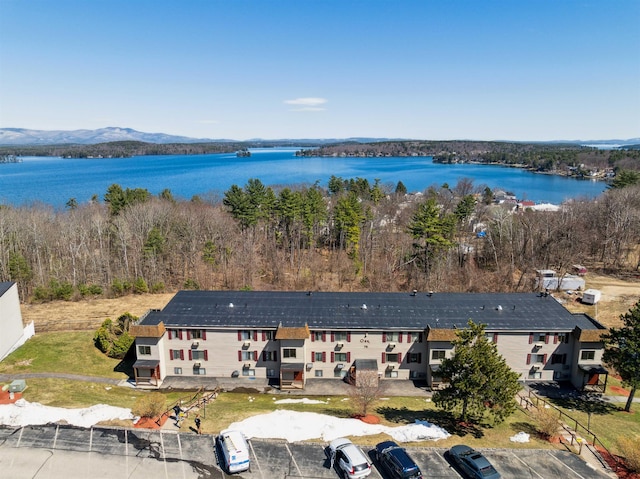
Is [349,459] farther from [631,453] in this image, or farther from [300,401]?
[631,453]

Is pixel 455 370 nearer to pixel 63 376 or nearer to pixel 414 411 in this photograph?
pixel 414 411

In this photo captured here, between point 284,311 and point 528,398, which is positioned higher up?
point 284,311

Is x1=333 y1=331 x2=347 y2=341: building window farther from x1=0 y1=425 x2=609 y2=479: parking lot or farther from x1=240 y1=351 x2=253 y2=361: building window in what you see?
x1=0 y1=425 x2=609 y2=479: parking lot

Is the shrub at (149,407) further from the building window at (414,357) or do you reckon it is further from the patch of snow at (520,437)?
the patch of snow at (520,437)

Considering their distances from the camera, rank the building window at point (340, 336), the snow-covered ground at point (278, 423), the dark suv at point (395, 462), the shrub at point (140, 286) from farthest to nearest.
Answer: the shrub at point (140, 286), the building window at point (340, 336), the snow-covered ground at point (278, 423), the dark suv at point (395, 462)

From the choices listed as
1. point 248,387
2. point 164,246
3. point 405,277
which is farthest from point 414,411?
point 164,246

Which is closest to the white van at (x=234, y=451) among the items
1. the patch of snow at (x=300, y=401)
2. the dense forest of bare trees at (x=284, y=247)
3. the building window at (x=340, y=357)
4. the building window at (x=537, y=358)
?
the patch of snow at (x=300, y=401)

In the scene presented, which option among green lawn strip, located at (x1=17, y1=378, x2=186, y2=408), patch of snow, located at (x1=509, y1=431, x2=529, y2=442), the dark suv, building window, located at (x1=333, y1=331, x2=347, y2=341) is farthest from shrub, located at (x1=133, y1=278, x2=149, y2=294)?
patch of snow, located at (x1=509, y1=431, x2=529, y2=442)
